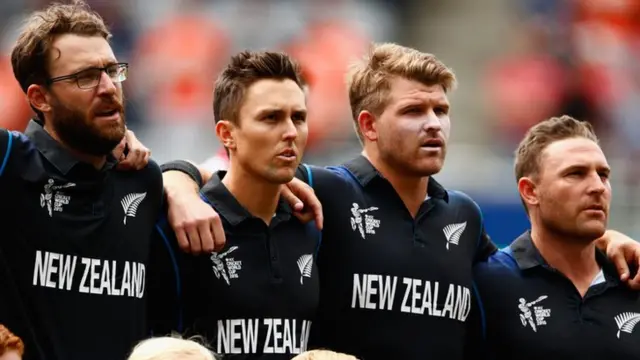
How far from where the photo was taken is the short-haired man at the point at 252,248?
5.21m

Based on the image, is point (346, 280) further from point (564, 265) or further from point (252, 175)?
point (564, 265)

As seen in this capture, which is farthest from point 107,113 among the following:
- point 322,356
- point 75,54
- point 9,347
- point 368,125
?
point 322,356

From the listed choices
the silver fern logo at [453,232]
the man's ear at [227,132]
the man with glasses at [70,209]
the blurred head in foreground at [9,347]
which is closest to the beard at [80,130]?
the man with glasses at [70,209]

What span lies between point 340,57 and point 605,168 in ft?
19.9

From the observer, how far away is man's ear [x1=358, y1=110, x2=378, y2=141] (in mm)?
5918

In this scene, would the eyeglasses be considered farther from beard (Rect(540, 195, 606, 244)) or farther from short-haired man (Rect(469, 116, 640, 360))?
beard (Rect(540, 195, 606, 244))

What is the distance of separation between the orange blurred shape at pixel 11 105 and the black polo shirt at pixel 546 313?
227 inches

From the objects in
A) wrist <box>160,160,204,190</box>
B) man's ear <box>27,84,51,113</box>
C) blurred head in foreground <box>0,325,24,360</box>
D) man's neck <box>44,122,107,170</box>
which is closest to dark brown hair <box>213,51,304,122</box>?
wrist <box>160,160,204,190</box>

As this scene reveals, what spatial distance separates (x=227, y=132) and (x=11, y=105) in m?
5.98

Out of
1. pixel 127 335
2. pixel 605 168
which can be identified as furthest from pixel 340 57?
pixel 127 335

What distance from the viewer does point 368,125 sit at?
5.95 metres

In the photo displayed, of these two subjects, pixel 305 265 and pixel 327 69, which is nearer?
pixel 305 265

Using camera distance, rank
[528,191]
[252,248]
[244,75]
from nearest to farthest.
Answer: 1. [252,248]
2. [244,75]
3. [528,191]

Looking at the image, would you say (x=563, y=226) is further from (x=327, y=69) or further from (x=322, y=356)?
(x=327, y=69)
